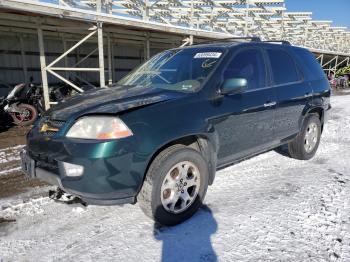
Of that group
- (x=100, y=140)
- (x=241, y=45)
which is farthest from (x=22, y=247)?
(x=241, y=45)

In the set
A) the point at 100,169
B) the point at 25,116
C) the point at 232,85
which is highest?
the point at 232,85

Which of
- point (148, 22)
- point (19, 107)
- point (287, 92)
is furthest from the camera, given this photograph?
point (148, 22)

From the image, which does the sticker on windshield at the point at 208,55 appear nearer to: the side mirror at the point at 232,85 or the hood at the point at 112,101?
the side mirror at the point at 232,85

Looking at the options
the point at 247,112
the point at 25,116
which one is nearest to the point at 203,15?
the point at 25,116

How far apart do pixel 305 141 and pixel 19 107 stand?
7.21 m

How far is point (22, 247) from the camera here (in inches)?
103

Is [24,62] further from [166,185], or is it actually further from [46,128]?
[166,185]

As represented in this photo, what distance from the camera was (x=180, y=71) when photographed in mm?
3477

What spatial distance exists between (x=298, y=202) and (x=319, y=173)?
1.15 meters

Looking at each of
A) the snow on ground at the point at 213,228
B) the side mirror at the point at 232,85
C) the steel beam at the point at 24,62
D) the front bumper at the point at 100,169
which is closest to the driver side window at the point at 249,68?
the side mirror at the point at 232,85

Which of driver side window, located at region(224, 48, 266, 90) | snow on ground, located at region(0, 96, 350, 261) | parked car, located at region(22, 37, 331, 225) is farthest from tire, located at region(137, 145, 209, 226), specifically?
driver side window, located at region(224, 48, 266, 90)

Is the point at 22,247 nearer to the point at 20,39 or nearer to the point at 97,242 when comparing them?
the point at 97,242

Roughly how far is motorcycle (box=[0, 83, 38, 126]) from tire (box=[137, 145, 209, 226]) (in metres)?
6.71

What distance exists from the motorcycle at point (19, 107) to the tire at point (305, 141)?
6.88m
